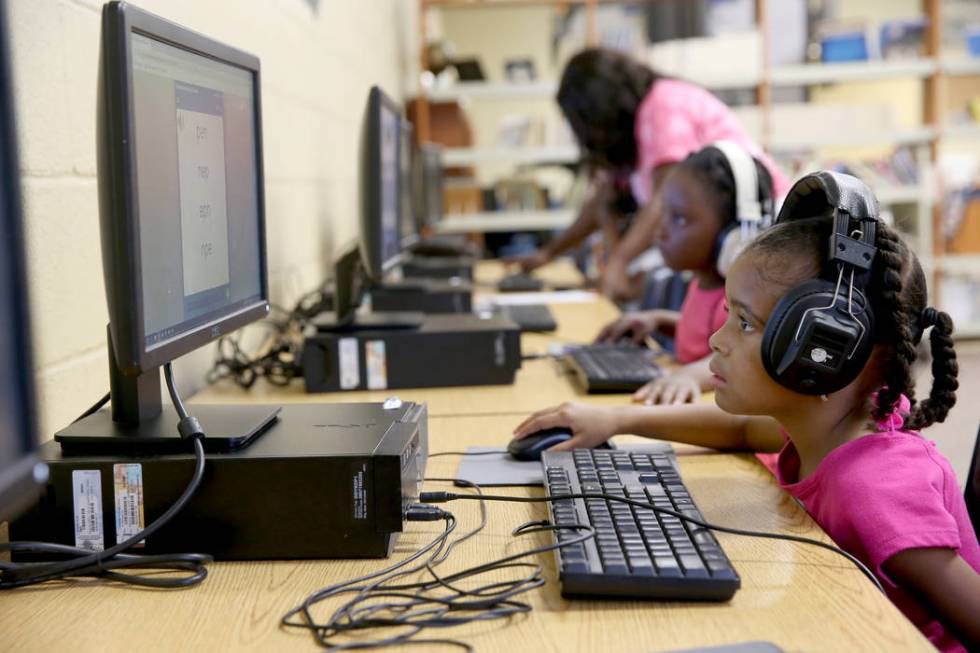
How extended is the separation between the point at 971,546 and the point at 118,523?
798mm

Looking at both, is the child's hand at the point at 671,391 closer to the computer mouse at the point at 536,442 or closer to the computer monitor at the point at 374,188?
the computer mouse at the point at 536,442

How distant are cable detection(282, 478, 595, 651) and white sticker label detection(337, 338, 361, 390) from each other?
2.41ft

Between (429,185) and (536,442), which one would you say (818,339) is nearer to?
(536,442)

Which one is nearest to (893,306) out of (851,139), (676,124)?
(676,124)

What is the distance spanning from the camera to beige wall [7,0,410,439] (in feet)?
3.38

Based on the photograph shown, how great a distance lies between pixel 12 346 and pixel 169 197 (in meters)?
0.37

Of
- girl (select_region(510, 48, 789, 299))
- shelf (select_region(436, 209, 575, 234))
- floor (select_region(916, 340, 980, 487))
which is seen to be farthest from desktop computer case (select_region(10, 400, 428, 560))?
shelf (select_region(436, 209, 575, 234))

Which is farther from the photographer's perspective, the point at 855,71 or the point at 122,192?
the point at 855,71

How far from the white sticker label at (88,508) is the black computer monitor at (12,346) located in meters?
0.34

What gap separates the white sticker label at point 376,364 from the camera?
1.59 meters

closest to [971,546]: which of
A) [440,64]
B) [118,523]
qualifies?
[118,523]

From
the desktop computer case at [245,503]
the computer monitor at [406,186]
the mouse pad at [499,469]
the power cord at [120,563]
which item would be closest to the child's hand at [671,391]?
the mouse pad at [499,469]

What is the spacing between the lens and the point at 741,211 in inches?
69.2

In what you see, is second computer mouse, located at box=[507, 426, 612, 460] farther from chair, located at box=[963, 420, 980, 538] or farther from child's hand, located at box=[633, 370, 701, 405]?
chair, located at box=[963, 420, 980, 538]
